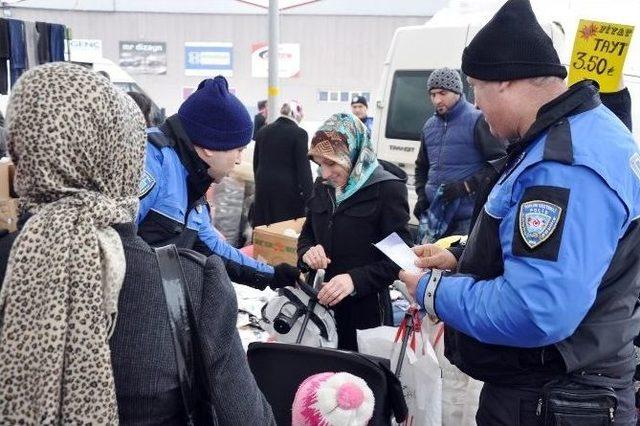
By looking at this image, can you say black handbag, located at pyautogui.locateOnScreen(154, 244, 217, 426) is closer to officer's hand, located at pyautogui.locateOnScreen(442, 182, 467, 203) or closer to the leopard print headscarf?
the leopard print headscarf

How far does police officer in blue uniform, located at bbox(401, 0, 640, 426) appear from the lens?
5.05ft

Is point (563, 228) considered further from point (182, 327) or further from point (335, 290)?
point (335, 290)

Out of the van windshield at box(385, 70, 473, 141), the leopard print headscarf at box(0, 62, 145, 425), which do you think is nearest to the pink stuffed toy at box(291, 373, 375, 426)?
the leopard print headscarf at box(0, 62, 145, 425)

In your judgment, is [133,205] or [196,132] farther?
[196,132]

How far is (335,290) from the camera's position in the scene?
2.72 meters

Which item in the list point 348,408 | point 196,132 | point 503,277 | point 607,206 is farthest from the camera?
point 196,132

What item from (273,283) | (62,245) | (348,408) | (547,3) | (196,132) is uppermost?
(547,3)

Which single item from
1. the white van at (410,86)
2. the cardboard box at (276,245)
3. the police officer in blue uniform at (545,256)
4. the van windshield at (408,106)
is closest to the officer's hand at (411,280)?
the police officer in blue uniform at (545,256)

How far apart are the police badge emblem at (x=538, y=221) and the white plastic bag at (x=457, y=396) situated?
1334 millimetres

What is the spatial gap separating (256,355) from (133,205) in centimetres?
128

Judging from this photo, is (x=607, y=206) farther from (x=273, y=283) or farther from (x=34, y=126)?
(x=273, y=283)

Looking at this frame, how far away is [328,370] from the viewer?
239 cm

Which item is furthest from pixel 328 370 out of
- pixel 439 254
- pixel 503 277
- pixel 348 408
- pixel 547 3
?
pixel 547 3

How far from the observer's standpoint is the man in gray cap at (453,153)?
467cm
